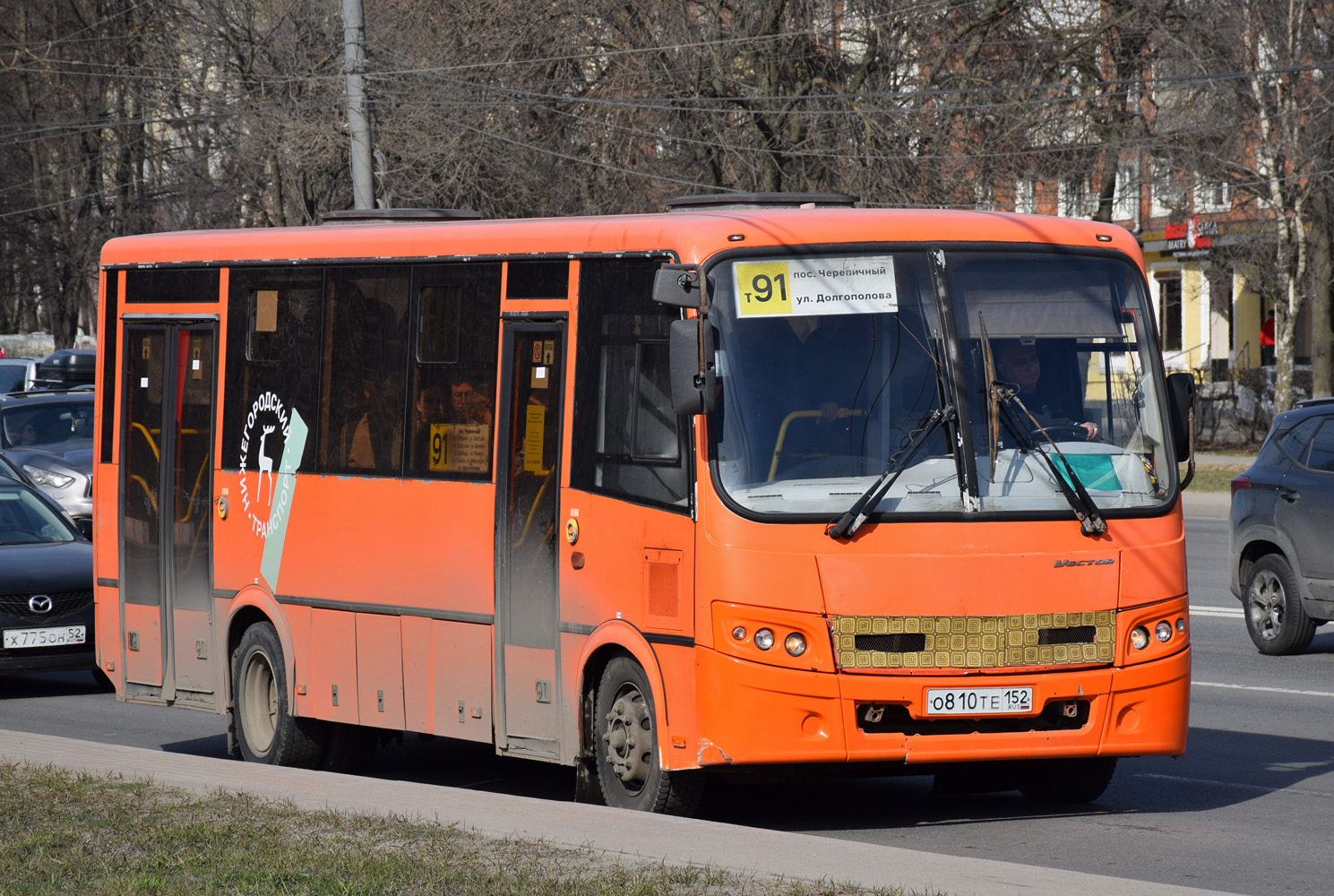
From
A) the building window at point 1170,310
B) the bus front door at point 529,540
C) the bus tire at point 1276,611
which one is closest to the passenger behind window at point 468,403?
the bus front door at point 529,540

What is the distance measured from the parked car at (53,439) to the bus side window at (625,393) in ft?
47.2

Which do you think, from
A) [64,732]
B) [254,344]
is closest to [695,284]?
[254,344]

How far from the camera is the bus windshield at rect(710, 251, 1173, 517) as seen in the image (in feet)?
26.3

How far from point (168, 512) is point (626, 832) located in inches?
193

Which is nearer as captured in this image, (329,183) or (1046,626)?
(1046,626)

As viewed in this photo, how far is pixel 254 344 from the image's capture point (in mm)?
10898

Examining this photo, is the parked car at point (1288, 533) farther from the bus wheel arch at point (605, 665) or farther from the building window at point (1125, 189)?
the building window at point (1125, 189)

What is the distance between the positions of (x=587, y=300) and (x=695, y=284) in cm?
89

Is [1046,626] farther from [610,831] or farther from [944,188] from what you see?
[944,188]

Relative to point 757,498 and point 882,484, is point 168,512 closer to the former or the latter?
point 757,498

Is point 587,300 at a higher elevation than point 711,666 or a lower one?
higher

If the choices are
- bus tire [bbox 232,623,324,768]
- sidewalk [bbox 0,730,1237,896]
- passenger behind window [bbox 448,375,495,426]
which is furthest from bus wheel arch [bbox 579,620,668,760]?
bus tire [bbox 232,623,324,768]

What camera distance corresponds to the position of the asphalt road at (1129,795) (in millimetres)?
7785

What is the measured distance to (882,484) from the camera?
794 centimetres
